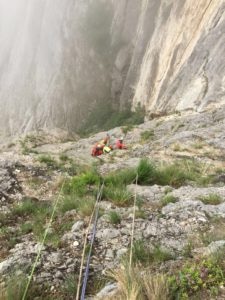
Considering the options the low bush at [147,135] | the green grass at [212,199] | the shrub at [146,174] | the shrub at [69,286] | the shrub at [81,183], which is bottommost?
the low bush at [147,135]

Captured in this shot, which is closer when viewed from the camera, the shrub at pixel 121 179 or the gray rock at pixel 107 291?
the gray rock at pixel 107 291

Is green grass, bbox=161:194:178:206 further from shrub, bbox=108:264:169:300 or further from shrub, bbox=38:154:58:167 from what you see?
shrub, bbox=38:154:58:167

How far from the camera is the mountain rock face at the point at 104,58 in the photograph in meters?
Answer: 23.7

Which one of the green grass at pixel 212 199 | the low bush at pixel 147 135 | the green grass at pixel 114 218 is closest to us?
the green grass at pixel 114 218

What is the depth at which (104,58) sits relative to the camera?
46.5 metres

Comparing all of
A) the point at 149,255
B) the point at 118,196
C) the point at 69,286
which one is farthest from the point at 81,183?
the point at 69,286

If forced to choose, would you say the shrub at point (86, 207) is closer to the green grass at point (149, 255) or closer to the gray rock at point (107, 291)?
the green grass at point (149, 255)

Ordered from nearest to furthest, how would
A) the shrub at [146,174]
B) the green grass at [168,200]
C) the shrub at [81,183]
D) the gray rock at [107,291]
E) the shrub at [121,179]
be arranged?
the gray rock at [107,291] → the green grass at [168,200] → the shrub at [81,183] → the shrub at [121,179] → the shrub at [146,174]

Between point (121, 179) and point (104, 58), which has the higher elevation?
point (121, 179)

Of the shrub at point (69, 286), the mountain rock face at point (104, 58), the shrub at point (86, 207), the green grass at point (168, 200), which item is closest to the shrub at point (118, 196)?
the shrub at point (86, 207)

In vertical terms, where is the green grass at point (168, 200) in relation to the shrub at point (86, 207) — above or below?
above

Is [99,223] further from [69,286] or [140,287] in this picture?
[140,287]

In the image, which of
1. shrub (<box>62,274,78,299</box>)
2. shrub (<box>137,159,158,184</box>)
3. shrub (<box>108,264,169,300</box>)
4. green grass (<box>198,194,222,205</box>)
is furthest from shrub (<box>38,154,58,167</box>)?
shrub (<box>108,264,169,300</box>)

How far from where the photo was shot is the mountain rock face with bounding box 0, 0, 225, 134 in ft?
77.7
